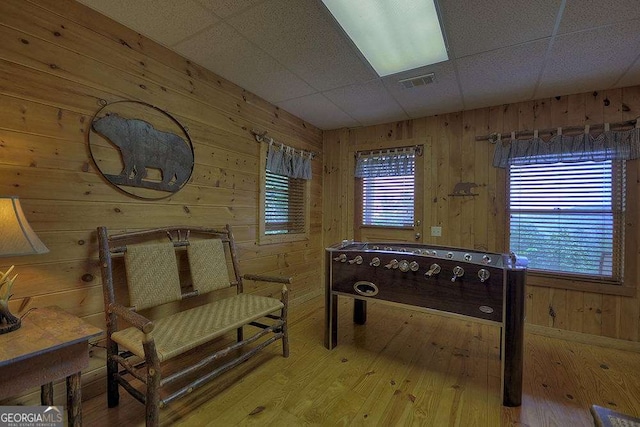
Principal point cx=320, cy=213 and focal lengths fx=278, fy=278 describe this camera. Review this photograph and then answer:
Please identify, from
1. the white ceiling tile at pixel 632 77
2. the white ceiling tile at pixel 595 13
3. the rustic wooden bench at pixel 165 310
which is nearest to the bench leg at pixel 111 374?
the rustic wooden bench at pixel 165 310

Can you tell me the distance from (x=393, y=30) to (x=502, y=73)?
1.21 m

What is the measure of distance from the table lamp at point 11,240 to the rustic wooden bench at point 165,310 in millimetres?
432

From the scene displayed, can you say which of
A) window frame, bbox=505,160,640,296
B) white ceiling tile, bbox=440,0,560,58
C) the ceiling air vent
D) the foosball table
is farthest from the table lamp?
window frame, bbox=505,160,640,296

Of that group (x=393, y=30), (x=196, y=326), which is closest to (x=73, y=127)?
(x=196, y=326)

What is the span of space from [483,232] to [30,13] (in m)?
4.10

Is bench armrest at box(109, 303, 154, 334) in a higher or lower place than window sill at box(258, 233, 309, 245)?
lower

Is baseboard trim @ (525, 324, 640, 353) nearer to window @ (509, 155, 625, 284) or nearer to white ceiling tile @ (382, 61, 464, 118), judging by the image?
window @ (509, 155, 625, 284)

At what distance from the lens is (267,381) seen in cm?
199

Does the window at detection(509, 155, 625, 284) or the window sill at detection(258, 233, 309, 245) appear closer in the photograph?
the window at detection(509, 155, 625, 284)

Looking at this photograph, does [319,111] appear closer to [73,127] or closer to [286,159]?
[286,159]

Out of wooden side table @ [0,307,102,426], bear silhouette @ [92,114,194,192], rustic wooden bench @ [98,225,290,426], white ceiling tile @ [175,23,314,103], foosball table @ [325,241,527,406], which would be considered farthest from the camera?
white ceiling tile @ [175,23,314,103]

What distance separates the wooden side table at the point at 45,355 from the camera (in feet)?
3.51

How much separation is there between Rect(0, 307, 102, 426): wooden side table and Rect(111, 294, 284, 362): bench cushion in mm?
275

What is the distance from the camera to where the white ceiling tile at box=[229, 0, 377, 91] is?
5.83ft
